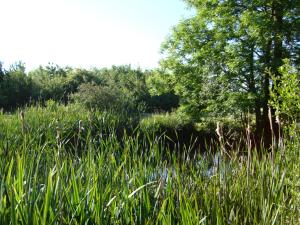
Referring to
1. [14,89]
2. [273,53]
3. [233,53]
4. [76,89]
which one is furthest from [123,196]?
[76,89]

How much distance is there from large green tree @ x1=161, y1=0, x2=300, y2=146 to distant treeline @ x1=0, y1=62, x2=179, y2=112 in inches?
91.0

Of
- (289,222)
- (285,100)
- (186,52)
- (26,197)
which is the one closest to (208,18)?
(186,52)

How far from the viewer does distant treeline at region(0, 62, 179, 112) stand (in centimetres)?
1584

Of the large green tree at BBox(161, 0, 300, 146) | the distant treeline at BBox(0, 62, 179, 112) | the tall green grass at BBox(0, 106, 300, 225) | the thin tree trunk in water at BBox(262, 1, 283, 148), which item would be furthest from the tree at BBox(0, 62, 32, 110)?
the tall green grass at BBox(0, 106, 300, 225)

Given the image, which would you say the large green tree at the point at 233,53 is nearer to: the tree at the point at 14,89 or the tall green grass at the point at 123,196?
the tree at the point at 14,89

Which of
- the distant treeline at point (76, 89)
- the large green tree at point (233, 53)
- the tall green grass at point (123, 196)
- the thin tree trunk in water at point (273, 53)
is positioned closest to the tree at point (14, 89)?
the distant treeline at point (76, 89)

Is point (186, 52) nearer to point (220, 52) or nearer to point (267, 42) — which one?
point (220, 52)

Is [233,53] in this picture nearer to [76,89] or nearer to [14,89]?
[14,89]

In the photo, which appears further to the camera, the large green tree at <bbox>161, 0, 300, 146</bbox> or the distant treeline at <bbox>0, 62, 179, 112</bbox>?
the distant treeline at <bbox>0, 62, 179, 112</bbox>

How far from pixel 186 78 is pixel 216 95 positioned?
138 cm

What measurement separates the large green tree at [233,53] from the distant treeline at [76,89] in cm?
231

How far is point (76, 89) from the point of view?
76.1 ft

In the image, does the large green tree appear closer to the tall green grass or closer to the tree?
the tree

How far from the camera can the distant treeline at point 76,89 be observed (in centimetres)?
1584
